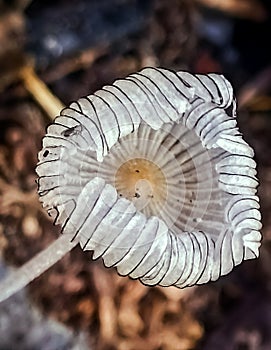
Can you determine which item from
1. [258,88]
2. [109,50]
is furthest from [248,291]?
[109,50]

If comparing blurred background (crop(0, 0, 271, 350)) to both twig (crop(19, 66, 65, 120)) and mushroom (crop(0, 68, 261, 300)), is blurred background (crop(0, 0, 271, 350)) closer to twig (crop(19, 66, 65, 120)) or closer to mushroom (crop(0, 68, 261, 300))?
twig (crop(19, 66, 65, 120))

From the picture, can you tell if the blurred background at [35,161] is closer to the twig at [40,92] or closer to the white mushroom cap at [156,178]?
the twig at [40,92]

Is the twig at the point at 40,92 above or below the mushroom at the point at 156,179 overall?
above

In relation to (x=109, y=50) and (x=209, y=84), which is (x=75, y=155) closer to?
(x=209, y=84)

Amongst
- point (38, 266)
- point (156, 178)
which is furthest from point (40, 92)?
point (156, 178)

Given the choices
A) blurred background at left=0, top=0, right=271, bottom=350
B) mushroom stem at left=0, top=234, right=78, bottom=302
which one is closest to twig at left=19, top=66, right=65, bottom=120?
blurred background at left=0, top=0, right=271, bottom=350

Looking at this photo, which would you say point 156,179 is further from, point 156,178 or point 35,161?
point 35,161

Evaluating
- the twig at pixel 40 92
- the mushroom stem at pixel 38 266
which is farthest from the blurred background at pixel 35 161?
the mushroom stem at pixel 38 266
